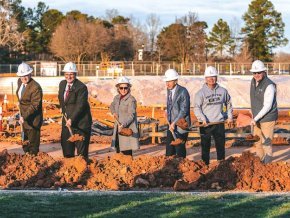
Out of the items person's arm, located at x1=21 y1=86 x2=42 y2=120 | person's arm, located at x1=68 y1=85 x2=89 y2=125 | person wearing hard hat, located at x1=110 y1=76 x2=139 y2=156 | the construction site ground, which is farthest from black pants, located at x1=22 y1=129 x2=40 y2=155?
person wearing hard hat, located at x1=110 y1=76 x2=139 y2=156

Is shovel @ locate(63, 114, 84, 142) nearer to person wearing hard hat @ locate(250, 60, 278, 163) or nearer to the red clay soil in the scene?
the red clay soil

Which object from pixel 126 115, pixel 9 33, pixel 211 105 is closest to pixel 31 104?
pixel 126 115

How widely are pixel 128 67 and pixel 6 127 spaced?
127 ft

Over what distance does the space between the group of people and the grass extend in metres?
2.65

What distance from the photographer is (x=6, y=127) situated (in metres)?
20.2

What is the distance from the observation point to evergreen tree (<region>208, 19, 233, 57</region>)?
8125 centimetres

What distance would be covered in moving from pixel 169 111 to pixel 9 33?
59226 mm

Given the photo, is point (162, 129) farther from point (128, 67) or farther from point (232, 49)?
point (232, 49)

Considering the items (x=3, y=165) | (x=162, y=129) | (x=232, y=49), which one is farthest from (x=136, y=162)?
(x=232, y=49)

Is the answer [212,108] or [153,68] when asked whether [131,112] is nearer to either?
[212,108]

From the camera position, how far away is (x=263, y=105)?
35.6 ft

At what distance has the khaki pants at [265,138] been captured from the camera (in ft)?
36.0

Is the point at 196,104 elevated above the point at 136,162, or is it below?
above

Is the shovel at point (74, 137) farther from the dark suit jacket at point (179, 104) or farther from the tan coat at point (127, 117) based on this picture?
the dark suit jacket at point (179, 104)
